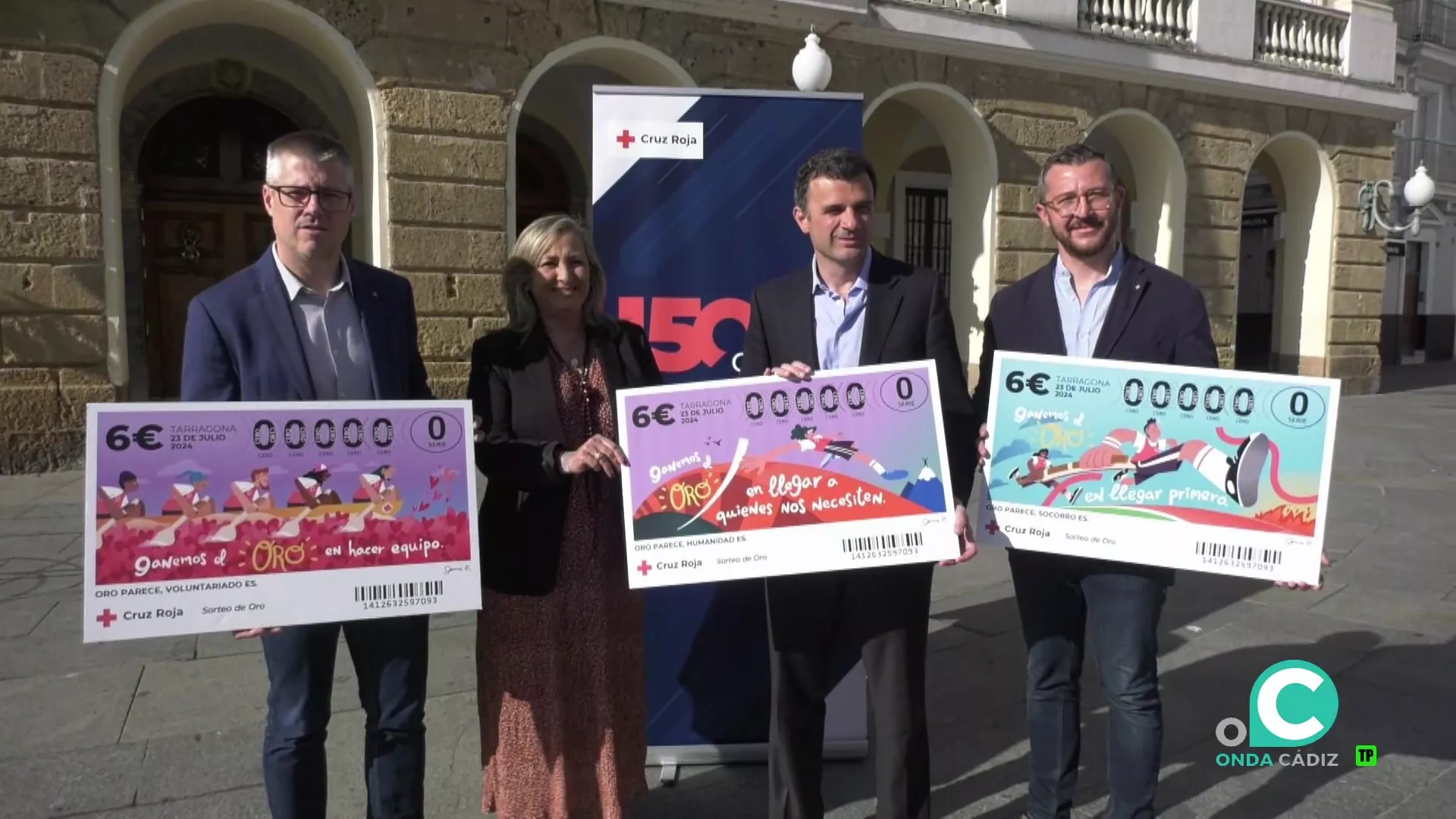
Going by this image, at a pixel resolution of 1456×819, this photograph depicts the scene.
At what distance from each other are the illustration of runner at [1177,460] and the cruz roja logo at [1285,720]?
1387 mm

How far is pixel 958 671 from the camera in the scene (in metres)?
4.14

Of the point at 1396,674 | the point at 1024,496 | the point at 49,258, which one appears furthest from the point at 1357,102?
the point at 49,258

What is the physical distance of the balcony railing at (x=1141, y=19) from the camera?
11.9m

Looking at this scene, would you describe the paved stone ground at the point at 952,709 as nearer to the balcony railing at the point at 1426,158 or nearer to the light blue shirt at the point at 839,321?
the light blue shirt at the point at 839,321

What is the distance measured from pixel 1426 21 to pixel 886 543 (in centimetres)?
2493

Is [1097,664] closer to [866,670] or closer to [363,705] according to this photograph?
[866,670]

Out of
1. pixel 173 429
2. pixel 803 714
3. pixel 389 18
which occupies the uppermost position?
pixel 389 18

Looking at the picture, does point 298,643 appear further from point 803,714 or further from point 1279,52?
point 1279,52

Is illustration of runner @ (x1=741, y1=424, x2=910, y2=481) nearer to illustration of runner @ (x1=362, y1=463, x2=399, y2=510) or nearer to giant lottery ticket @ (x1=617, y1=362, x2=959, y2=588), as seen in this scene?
giant lottery ticket @ (x1=617, y1=362, x2=959, y2=588)

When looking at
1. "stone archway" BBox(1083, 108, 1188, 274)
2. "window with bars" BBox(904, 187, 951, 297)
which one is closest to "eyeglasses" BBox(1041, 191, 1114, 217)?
"stone archway" BBox(1083, 108, 1188, 274)

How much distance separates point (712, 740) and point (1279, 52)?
1447 cm

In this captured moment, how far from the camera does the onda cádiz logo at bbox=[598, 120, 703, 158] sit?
3.11 metres

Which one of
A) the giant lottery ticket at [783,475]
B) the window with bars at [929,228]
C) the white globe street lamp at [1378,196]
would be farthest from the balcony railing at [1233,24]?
the giant lottery ticket at [783,475]

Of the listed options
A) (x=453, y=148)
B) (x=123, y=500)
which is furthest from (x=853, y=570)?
(x=453, y=148)
